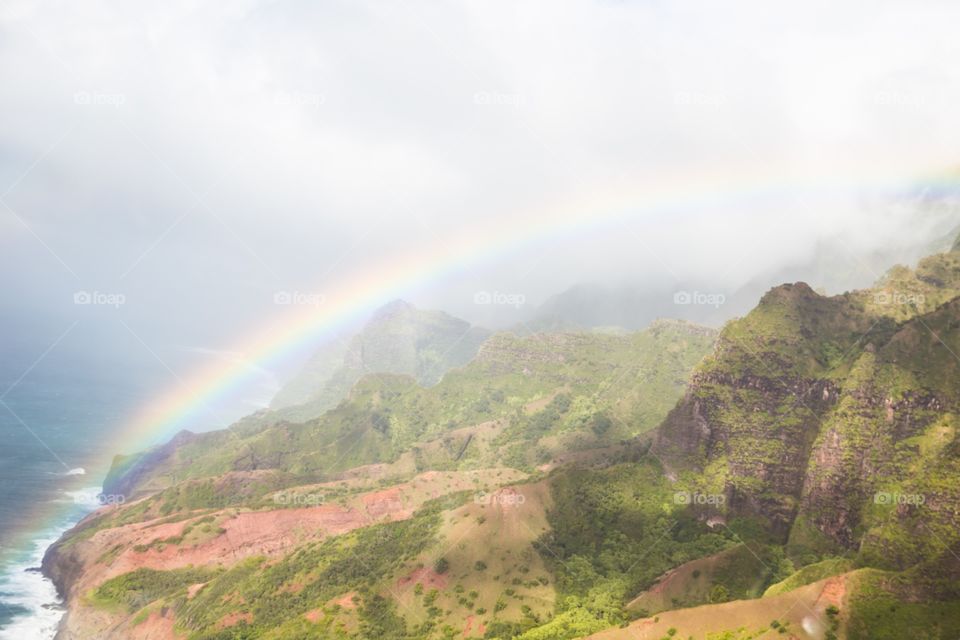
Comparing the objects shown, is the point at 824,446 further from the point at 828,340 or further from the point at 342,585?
the point at 342,585

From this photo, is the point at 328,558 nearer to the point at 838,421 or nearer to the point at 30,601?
the point at 30,601

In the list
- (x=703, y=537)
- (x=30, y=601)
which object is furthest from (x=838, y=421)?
(x=30, y=601)

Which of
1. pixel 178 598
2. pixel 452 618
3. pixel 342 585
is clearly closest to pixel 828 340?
pixel 452 618

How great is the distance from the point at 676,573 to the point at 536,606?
20509 millimetres

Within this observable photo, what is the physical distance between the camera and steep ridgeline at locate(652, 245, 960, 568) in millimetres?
73850

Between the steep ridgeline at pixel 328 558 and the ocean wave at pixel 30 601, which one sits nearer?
the steep ridgeline at pixel 328 558

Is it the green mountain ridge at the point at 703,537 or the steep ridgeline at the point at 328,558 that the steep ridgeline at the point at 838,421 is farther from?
the steep ridgeline at the point at 328,558

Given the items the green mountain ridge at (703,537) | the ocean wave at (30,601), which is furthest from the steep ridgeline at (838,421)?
the ocean wave at (30,601)

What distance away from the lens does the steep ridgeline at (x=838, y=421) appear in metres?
73.9

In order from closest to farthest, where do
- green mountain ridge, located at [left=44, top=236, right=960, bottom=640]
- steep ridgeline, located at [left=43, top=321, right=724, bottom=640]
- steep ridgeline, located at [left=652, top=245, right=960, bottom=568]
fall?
green mountain ridge, located at [left=44, top=236, right=960, bottom=640] < steep ridgeline, located at [left=652, top=245, right=960, bottom=568] < steep ridgeline, located at [left=43, top=321, right=724, bottom=640]

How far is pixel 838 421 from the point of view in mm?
90438

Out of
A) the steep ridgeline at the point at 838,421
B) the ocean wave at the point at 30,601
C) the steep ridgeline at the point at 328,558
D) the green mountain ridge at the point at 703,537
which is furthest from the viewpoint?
the ocean wave at the point at 30,601

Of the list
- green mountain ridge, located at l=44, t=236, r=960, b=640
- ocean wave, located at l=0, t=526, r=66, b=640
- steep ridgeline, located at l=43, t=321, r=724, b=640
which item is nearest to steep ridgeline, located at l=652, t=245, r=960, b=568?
green mountain ridge, located at l=44, t=236, r=960, b=640

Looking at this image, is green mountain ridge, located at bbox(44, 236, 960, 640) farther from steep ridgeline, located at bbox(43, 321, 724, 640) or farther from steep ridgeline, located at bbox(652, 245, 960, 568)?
steep ridgeline, located at bbox(43, 321, 724, 640)
